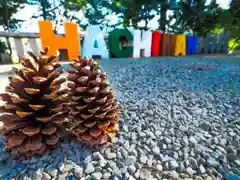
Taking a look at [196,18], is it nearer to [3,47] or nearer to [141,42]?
[141,42]

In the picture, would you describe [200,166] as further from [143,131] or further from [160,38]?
[160,38]

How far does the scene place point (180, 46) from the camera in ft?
19.3

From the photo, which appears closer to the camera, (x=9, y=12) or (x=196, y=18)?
(x=9, y=12)

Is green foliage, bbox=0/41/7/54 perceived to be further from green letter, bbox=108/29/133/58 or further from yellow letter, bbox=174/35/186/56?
yellow letter, bbox=174/35/186/56

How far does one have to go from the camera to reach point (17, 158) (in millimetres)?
828

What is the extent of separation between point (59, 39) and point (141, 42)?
2.53 m

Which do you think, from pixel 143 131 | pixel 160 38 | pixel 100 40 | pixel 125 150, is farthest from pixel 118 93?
pixel 160 38

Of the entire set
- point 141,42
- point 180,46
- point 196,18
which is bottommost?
point 180,46

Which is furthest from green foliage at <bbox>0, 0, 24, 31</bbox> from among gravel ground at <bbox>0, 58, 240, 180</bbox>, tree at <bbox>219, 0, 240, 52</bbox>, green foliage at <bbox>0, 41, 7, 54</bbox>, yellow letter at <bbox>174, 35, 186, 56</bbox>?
tree at <bbox>219, 0, 240, 52</bbox>

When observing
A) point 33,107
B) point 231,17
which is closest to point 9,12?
point 33,107

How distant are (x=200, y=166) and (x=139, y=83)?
4.59ft

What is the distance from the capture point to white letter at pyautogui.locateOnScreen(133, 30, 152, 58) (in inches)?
186

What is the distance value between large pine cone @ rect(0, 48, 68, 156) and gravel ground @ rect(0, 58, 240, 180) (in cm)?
11

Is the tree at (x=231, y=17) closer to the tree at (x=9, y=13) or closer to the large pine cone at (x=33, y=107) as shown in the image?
the large pine cone at (x=33, y=107)
